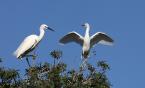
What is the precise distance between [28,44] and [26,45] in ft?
0.26

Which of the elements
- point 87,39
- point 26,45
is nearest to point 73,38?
point 87,39

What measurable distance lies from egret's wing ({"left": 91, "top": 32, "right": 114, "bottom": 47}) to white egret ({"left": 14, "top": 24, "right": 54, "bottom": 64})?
292cm

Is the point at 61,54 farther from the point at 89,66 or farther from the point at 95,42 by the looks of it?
the point at 95,42

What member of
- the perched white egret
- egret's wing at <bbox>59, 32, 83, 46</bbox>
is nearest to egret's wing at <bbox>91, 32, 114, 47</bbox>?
the perched white egret

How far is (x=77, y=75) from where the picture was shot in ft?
40.8

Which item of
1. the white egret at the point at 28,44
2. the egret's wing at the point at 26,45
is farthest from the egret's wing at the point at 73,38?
the egret's wing at the point at 26,45

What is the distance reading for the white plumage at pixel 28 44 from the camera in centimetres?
1590

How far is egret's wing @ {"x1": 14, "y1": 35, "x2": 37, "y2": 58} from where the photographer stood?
1591cm

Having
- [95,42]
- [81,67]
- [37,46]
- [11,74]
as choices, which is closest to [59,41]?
[95,42]

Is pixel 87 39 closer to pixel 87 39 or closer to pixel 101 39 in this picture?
pixel 87 39

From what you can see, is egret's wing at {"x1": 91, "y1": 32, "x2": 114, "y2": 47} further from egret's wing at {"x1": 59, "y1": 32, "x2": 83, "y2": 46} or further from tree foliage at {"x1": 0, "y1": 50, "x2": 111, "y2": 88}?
tree foliage at {"x1": 0, "y1": 50, "x2": 111, "y2": 88}

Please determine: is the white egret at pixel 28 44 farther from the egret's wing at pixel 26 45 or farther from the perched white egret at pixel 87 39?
the perched white egret at pixel 87 39

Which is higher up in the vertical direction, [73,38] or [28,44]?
[73,38]

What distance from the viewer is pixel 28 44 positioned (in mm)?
16297
